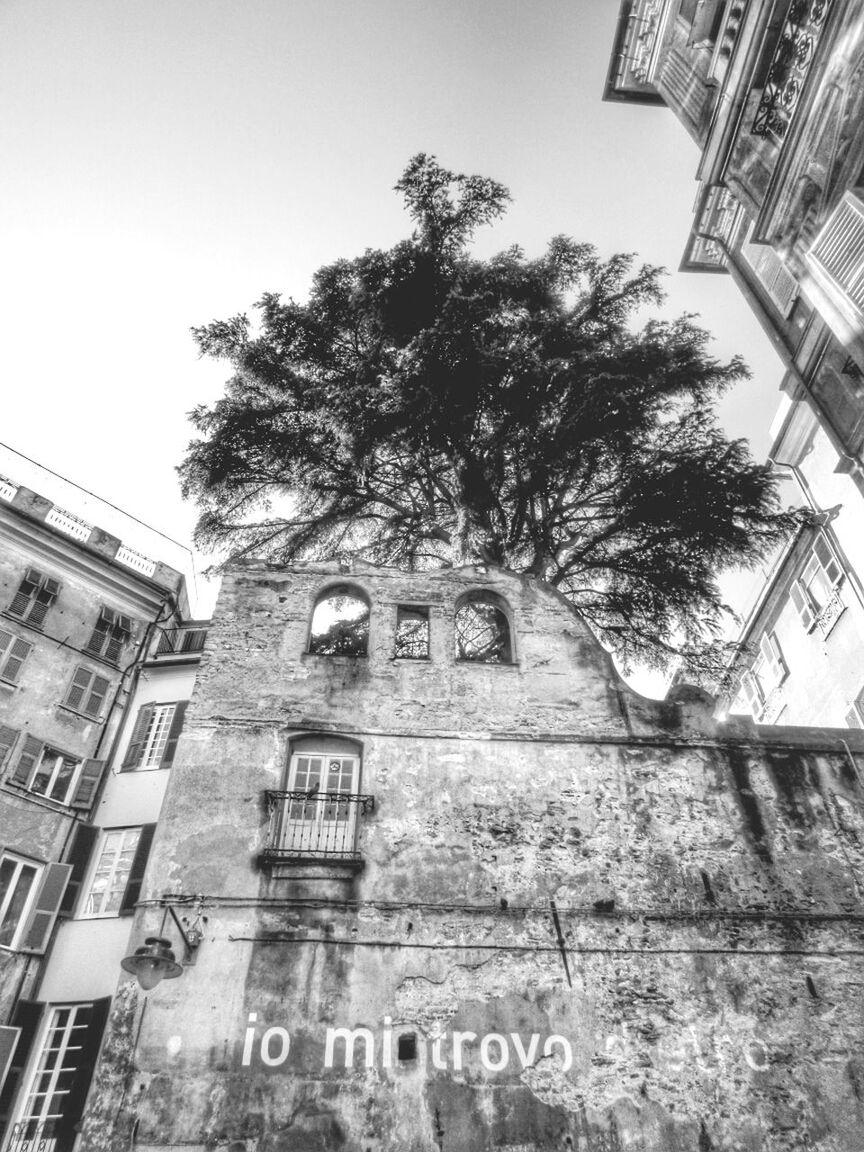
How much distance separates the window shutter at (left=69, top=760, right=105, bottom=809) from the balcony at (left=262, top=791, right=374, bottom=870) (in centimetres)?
877

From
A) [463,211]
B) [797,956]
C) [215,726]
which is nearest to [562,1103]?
[797,956]

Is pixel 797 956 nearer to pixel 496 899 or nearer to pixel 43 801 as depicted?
pixel 496 899

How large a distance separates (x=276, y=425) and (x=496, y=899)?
34.8 feet

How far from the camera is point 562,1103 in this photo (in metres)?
7.91

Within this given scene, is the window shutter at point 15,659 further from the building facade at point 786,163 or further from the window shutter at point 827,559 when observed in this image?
the window shutter at point 827,559

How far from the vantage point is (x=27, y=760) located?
16.7 m

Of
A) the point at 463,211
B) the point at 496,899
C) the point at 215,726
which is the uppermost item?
the point at 463,211

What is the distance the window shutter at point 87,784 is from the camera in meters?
16.4

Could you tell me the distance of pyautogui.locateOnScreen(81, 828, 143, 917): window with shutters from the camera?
14891mm

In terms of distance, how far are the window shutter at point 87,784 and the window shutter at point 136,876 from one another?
88.5 inches

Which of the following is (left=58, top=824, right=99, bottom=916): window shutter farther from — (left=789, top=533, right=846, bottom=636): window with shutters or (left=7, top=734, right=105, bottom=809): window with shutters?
(left=789, top=533, right=846, bottom=636): window with shutters

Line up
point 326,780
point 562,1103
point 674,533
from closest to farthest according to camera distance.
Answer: point 562,1103, point 326,780, point 674,533

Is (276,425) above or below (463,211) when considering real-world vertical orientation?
below

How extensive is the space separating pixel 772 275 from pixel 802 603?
8.69m
